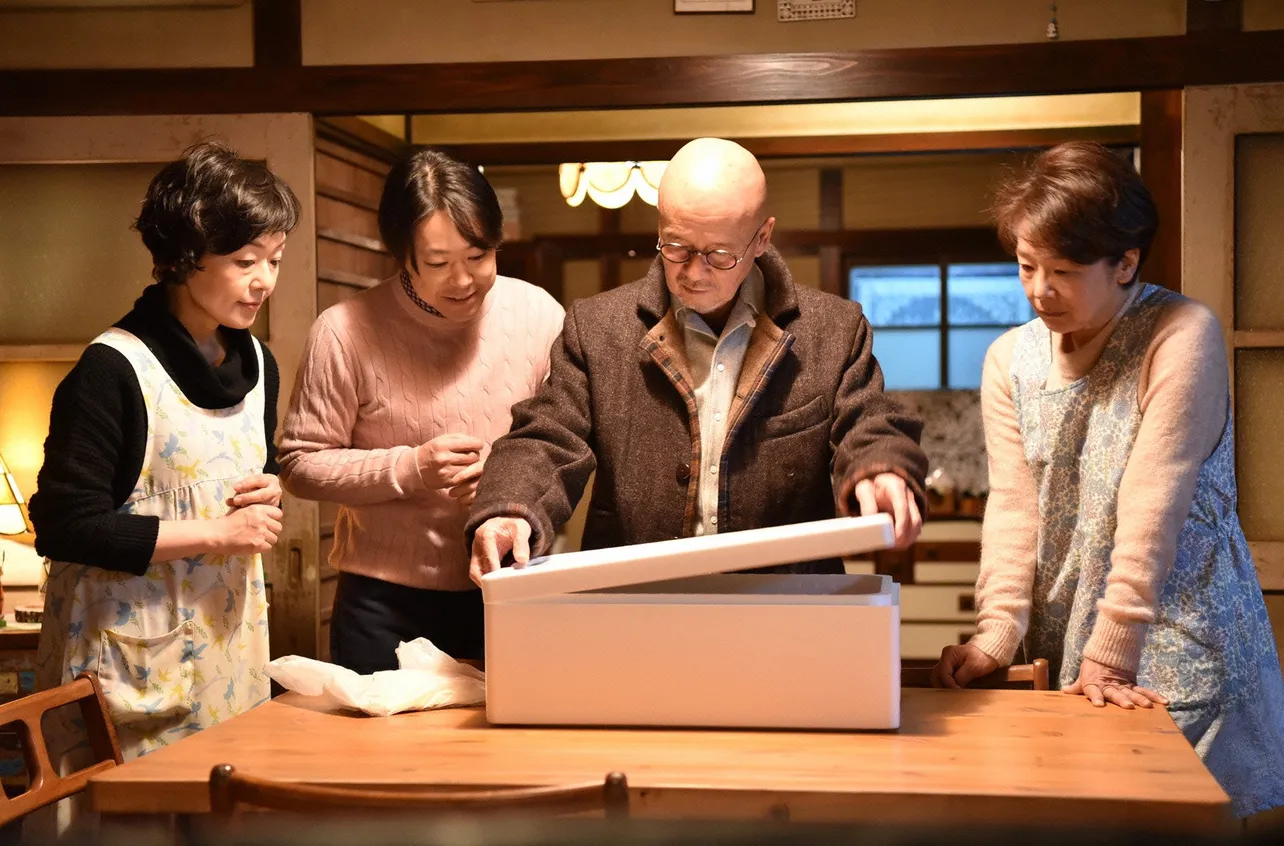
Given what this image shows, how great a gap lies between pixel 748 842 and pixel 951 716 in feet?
2.66

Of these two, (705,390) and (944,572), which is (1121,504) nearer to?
(705,390)

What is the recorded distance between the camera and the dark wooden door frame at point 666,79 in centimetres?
374

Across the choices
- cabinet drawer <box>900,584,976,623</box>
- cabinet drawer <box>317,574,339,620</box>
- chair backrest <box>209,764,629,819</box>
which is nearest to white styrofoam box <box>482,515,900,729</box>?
chair backrest <box>209,764,629,819</box>

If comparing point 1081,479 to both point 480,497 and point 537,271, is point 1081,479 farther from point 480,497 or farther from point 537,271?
point 537,271

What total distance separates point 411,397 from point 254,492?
359 millimetres

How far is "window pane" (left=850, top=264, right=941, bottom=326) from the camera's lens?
8.01 metres

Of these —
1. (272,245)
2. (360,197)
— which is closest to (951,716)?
(272,245)

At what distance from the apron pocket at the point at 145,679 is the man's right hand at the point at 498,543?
70 centimetres

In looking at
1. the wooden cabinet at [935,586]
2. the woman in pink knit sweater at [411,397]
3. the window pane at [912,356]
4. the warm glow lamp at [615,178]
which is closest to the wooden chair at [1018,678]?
the woman in pink knit sweater at [411,397]

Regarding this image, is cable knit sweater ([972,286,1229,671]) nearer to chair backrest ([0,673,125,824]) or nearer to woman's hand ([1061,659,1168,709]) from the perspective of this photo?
woman's hand ([1061,659,1168,709])

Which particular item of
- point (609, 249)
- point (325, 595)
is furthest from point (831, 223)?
point (325, 595)

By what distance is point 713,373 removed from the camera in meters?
2.07

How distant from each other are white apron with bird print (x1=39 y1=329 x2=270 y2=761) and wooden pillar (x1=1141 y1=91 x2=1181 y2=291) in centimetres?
284

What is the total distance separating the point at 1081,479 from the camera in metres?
2.02
